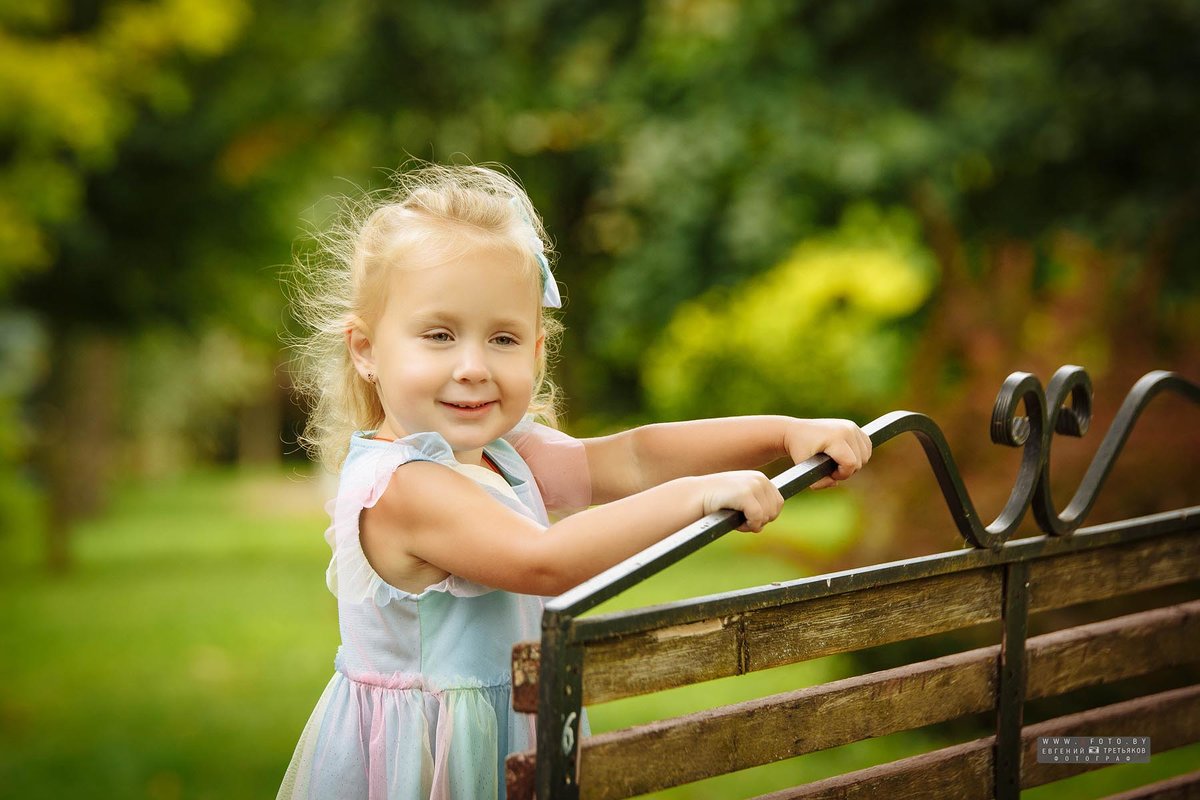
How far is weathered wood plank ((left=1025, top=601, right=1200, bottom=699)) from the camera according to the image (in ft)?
6.23

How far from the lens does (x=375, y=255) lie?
1.85 meters

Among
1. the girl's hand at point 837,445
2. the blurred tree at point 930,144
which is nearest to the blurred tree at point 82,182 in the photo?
the blurred tree at point 930,144

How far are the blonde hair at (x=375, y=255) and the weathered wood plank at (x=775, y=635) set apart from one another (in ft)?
2.13

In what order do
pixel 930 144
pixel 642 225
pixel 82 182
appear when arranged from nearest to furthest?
pixel 930 144, pixel 642 225, pixel 82 182

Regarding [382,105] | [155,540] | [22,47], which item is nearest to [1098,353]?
[22,47]

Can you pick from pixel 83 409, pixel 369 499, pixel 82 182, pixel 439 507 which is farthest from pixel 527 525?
pixel 83 409

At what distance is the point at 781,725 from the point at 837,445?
399mm

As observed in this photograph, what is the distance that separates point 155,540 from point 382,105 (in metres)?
6.24

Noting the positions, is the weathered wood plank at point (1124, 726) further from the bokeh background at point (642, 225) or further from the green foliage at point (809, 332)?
the green foliage at point (809, 332)

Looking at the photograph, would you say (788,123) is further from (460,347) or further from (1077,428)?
(460,347)

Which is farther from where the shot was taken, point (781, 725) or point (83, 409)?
point (83, 409)

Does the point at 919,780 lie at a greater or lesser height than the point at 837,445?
lesser

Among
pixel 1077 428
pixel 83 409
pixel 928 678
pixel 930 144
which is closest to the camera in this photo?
pixel 928 678

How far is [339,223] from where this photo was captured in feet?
6.95
